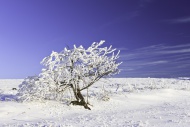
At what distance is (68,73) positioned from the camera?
21.7 m

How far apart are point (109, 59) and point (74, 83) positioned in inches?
134

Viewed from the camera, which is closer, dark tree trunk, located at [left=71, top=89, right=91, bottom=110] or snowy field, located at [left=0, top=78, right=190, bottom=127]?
snowy field, located at [left=0, top=78, right=190, bottom=127]

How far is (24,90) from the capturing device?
21.7 metres

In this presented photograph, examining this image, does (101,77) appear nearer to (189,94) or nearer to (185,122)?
(185,122)

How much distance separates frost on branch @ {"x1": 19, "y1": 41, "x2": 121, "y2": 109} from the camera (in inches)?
851

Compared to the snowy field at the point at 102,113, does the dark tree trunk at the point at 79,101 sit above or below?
above

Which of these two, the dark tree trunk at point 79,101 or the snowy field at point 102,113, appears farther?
the dark tree trunk at point 79,101

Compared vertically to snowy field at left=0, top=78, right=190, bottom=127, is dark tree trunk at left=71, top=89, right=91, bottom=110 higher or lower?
higher

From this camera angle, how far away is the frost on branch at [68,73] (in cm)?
2161

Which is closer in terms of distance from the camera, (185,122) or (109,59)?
(185,122)

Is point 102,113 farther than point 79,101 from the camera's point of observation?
No

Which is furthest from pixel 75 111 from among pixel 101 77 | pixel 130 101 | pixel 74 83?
pixel 130 101

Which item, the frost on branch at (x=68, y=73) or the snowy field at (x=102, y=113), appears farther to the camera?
the frost on branch at (x=68, y=73)

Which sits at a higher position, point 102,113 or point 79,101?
point 79,101
